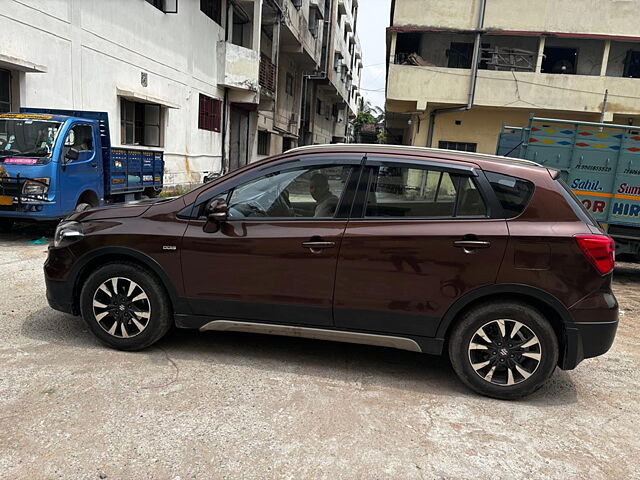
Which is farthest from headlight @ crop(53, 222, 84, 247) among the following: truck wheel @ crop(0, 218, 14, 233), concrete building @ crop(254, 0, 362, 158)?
concrete building @ crop(254, 0, 362, 158)

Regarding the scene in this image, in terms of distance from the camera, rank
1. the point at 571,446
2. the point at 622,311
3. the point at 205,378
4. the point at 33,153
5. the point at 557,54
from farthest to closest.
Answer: the point at 557,54
the point at 33,153
the point at 622,311
the point at 205,378
the point at 571,446

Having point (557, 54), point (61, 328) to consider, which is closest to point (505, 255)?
point (61, 328)

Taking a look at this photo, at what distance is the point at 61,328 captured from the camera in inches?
170

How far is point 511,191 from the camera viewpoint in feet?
11.2

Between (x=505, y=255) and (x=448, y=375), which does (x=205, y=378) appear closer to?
A: (x=448, y=375)

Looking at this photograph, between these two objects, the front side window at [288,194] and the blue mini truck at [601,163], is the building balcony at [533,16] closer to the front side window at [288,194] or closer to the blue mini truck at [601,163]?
the blue mini truck at [601,163]

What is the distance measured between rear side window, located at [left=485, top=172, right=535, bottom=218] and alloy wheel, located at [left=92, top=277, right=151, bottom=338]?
2.72m

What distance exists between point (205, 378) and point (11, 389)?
4.09 ft

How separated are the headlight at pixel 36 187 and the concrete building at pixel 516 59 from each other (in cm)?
1259

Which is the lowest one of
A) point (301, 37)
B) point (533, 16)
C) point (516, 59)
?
point (516, 59)

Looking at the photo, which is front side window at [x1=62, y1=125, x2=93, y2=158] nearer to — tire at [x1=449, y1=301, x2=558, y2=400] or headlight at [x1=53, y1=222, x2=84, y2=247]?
headlight at [x1=53, y1=222, x2=84, y2=247]

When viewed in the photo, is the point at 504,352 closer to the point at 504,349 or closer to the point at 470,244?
the point at 504,349

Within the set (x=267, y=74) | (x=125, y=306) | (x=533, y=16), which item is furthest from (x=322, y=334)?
(x=267, y=74)

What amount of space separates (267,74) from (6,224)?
14762 millimetres
